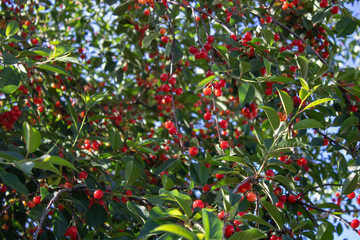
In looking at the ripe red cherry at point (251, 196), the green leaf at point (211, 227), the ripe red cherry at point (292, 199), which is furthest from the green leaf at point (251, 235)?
the ripe red cherry at point (292, 199)

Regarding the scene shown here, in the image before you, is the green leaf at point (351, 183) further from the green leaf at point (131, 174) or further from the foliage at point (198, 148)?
the green leaf at point (131, 174)

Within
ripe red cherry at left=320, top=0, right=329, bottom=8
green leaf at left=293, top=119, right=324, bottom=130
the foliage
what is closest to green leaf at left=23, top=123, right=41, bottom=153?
the foliage

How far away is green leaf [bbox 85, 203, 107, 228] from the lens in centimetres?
164

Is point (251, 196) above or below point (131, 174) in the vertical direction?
below

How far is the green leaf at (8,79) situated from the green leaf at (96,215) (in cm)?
63

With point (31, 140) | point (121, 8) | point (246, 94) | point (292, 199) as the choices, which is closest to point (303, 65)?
point (246, 94)

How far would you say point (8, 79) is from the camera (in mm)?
→ 1546

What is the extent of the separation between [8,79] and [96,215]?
0.70 meters

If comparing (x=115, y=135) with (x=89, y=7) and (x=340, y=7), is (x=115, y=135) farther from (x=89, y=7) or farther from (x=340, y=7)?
(x=89, y=7)

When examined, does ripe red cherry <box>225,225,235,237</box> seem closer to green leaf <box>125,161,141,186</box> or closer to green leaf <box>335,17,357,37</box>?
green leaf <box>125,161,141,186</box>

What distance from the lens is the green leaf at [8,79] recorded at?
5.02 ft

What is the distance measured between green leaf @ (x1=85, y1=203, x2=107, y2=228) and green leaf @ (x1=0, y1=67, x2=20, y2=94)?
Result: 0.63 m

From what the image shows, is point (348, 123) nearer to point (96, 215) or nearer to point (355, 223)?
point (355, 223)

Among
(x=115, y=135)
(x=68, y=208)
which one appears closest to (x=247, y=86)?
(x=115, y=135)
